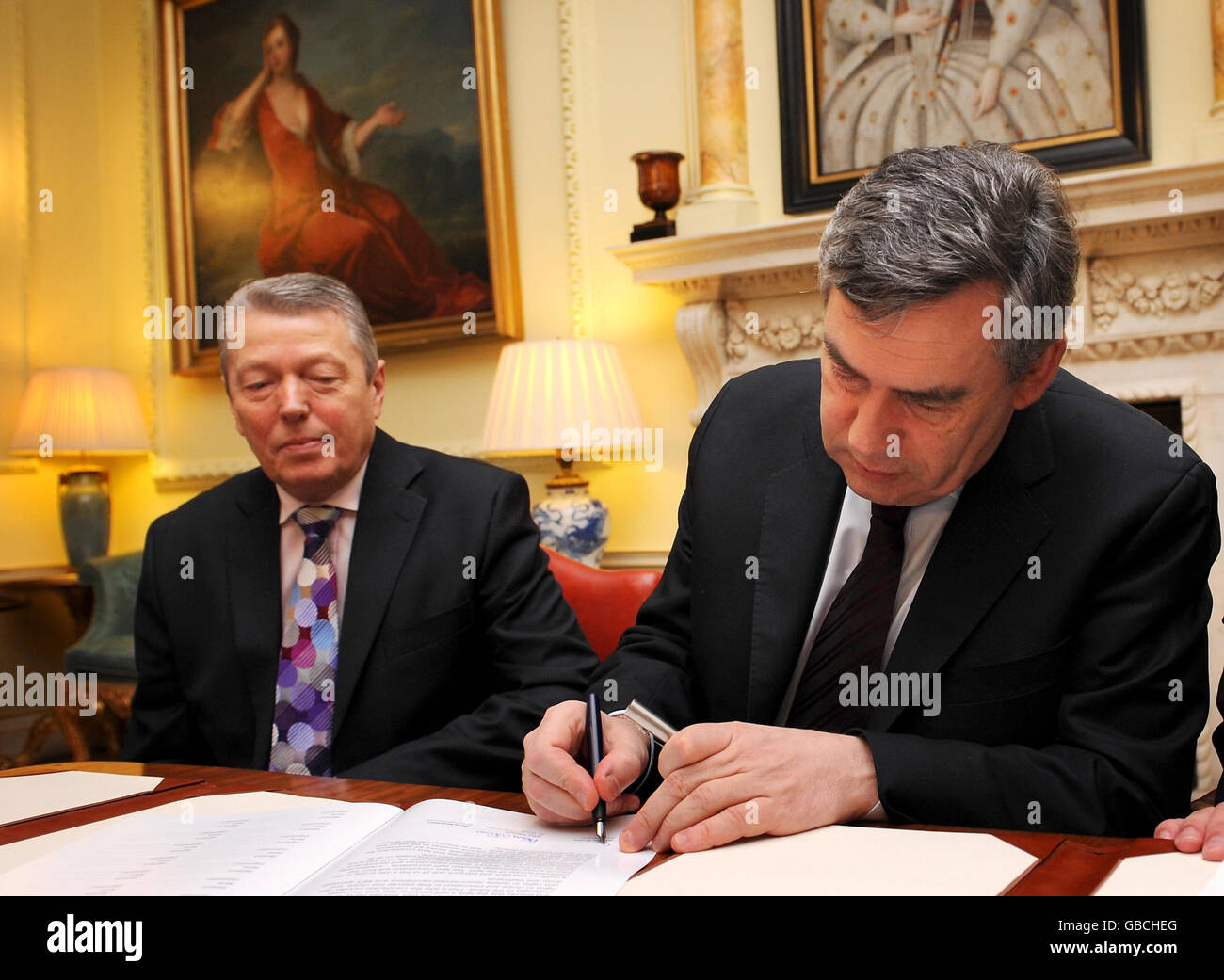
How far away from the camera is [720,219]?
13.3ft

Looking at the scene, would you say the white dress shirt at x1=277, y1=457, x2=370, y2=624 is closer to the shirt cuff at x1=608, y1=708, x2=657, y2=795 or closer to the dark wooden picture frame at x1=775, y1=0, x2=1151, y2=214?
the shirt cuff at x1=608, y1=708, x2=657, y2=795

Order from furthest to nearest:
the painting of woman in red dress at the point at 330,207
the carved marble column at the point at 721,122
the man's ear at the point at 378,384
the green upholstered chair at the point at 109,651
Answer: the painting of woman in red dress at the point at 330,207, the green upholstered chair at the point at 109,651, the carved marble column at the point at 721,122, the man's ear at the point at 378,384

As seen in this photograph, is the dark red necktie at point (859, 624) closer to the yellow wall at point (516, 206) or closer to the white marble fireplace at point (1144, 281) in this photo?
the white marble fireplace at point (1144, 281)

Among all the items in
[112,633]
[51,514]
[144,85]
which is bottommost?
[112,633]

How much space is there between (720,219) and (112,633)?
315cm

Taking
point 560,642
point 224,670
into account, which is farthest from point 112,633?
point 560,642

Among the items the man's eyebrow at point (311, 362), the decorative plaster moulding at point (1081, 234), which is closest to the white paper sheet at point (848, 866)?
the man's eyebrow at point (311, 362)

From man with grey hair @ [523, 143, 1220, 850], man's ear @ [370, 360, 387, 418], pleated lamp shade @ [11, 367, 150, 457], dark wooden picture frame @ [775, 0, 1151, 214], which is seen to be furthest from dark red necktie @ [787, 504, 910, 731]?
pleated lamp shade @ [11, 367, 150, 457]

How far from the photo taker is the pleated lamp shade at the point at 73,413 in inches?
204

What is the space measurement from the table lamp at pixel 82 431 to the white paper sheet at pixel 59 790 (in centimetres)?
411

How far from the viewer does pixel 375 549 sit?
2.04 meters

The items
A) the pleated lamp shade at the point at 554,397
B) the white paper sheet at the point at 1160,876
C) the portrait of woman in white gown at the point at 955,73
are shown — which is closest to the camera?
the white paper sheet at the point at 1160,876

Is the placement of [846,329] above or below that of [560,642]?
above

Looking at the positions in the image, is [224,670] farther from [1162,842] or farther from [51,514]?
[51,514]
